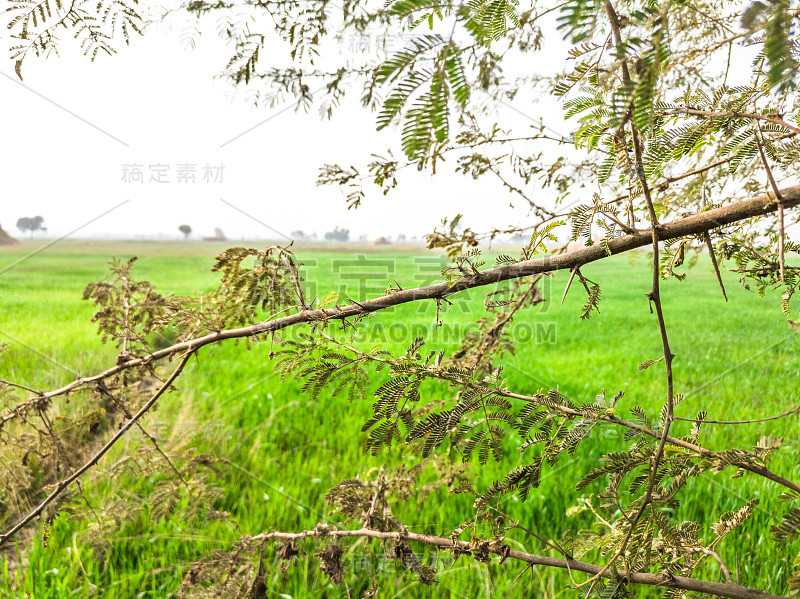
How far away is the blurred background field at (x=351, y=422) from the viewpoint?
1736 mm

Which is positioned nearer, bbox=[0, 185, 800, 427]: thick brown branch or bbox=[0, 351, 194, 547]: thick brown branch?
bbox=[0, 185, 800, 427]: thick brown branch

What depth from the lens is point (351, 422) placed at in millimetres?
2865

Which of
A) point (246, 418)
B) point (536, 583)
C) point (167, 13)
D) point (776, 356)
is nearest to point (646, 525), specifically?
point (536, 583)

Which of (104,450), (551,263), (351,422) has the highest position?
(551,263)

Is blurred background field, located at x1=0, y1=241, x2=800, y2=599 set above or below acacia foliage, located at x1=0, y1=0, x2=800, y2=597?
below

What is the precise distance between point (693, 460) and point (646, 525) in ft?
0.50

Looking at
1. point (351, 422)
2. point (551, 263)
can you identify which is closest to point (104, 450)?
point (551, 263)

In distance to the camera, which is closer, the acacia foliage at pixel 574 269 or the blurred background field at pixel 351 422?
the acacia foliage at pixel 574 269

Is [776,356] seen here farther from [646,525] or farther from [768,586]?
[646,525]

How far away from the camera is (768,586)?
1.73 metres

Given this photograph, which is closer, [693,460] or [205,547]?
[693,460]

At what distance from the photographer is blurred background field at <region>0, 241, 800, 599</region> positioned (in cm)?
174

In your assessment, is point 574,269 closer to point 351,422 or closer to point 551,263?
point 551,263

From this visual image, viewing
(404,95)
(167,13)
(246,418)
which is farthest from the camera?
(246,418)
